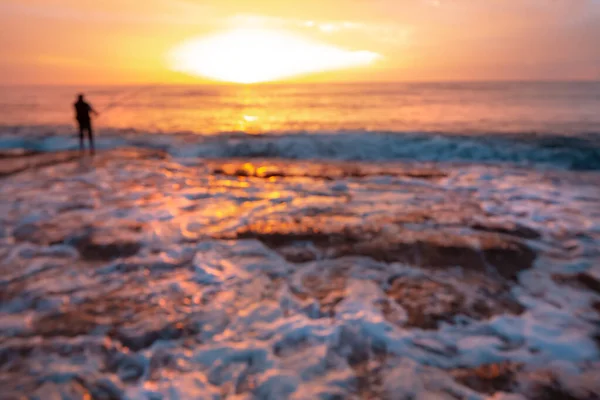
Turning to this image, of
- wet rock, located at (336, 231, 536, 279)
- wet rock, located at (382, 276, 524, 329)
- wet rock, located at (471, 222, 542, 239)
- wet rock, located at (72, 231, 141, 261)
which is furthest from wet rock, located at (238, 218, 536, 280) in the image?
→ wet rock, located at (72, 231, 141, 261)

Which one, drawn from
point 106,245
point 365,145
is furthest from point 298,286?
point 365,145

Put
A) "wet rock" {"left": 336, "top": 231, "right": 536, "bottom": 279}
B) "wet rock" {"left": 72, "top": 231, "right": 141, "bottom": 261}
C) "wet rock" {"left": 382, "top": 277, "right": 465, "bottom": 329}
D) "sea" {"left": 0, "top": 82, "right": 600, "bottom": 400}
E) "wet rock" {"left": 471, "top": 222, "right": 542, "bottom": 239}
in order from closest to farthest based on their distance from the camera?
"sea" {"left": 0, "top": 82, "right": 600, "bottom": 400} → "wet rock" {"left": 382, "top": 277, "right": 465, "bottom": 329} → "wet rock" {"left": 336, "top": 231, "right": 536, "bottom": 279} → "wet rock" {"left": 72, "top": 231, "right": 141, "bottom": 261} → "wet rock" {"left": 471, "top": 222, "right": 542, "bottom": 239}

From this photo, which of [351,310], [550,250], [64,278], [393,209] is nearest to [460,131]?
[393,209]

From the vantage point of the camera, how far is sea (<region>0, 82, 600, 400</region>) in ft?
11.6

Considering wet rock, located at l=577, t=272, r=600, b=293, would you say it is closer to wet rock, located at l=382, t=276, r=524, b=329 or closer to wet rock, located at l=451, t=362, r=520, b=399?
wet rock, located at l=382, t=276, r=524, b=329

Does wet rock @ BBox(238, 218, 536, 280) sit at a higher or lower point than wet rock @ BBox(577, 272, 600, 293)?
higher

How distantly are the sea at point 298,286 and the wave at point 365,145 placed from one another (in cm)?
415

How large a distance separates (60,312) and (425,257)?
4.99m

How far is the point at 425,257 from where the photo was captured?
5973 mm

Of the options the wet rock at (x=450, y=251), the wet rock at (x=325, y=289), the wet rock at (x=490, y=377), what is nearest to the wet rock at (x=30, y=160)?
the wet rock at (x=325, y=289)

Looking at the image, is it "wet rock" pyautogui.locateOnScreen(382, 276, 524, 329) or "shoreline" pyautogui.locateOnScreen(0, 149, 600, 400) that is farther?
"wet rock" pyautogui.locateOnScreen(382, 276, 524, 329)

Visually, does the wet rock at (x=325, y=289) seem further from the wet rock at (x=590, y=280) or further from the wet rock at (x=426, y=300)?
the wet rock at (x=590, y=280)

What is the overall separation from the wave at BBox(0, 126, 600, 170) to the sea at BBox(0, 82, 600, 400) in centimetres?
415

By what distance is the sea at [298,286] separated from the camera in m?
3.55
